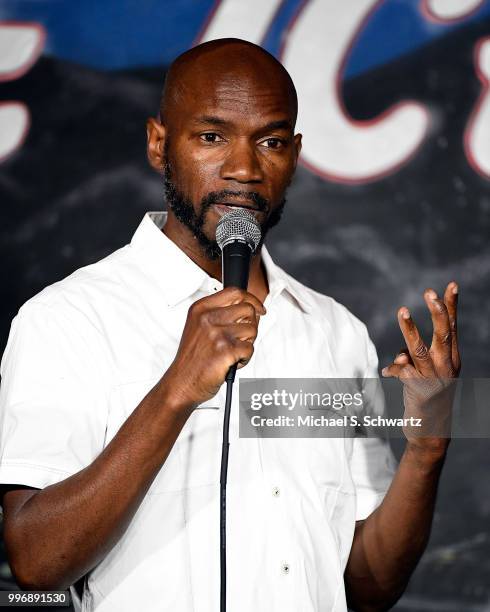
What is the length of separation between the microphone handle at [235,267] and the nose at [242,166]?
1.10 feet

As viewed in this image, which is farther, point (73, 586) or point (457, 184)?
point (457, 184)

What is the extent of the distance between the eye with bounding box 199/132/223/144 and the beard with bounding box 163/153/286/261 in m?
0.11

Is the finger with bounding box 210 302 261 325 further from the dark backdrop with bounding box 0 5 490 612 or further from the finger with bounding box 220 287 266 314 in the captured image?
the dark backdrop with bounding box 0 5 490 612

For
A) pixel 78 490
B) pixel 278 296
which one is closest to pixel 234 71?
pixel 278 296

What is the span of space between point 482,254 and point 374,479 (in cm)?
98

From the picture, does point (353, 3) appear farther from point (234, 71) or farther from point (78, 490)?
point (78, 490)

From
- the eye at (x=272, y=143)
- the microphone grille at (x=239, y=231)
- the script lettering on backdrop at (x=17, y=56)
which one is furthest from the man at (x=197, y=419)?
the script lettering on backdrop at (x=17, y=56)

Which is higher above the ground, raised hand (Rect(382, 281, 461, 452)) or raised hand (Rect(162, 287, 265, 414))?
raised hand (Rect(382, 281, 461, 452))

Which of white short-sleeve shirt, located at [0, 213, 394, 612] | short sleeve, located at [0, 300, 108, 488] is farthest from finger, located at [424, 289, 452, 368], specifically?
short sleeve, located at [0, 300, 108, 488]

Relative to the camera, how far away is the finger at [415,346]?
1.56 metres

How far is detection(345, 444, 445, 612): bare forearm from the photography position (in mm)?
1735

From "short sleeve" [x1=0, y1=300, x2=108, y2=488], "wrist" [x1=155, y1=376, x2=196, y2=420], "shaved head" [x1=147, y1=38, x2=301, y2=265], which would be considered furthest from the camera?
"shaved head" [x1=147, y1=38, x2=301, y2=265]

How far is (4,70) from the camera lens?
106 inches

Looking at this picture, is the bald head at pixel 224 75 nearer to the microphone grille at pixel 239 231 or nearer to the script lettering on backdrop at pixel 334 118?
the microphone grille at pixel 239 231
